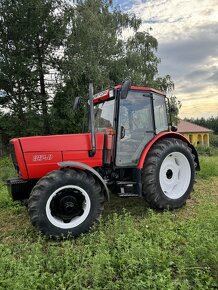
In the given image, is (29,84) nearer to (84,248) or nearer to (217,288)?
(84,248)

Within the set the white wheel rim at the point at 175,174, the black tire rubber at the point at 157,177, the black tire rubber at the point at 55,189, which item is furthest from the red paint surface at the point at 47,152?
the white wheel rim at the point at 175,174

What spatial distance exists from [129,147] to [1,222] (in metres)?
2.38

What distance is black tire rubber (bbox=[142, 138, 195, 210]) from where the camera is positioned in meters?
4.69

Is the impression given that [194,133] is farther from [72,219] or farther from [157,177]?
[72,219]

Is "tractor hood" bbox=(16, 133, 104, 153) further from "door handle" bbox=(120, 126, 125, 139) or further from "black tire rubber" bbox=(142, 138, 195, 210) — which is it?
"black tire rubber" bbox=(142, 138, 195, 210)

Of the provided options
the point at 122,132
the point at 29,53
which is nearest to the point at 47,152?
the point at 122,132

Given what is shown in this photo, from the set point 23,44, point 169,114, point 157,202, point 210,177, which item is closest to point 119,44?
point 23,44

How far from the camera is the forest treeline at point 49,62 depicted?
13.0m

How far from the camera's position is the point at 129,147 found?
4.80 metres

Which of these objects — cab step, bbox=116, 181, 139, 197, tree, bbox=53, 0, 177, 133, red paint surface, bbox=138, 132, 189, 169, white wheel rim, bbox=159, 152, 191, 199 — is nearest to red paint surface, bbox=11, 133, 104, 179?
cab step, bbox=116, 181, 139, 197

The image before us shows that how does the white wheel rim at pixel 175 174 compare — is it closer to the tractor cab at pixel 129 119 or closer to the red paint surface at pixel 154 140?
the red paint surface at pixel 154 140

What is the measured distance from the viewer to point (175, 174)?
5336 mm

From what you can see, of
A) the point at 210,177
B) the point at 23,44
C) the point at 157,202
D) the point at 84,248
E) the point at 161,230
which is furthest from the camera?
the point at 23,44

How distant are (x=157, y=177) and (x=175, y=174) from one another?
2.39 feet
